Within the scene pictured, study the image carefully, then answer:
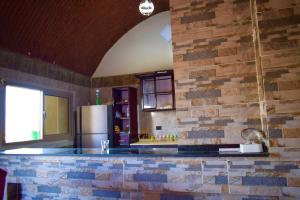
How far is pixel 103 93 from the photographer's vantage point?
562 cm

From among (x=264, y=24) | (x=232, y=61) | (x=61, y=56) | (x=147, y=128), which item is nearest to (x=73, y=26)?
(x=61, y=56)

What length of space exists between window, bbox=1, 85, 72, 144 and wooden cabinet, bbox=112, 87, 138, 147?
99 centimetres

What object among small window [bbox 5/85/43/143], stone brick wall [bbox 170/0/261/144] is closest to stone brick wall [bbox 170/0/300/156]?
stone brick wall [bbox 170/0/261/144]

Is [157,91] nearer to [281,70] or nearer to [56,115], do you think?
[56,115]

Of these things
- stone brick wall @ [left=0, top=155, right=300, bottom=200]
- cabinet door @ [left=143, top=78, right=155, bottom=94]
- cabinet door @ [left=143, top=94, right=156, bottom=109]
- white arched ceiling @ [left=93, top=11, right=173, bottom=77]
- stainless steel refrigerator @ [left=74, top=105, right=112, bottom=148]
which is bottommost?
stone brick wall @ [left=0, top=155, right=300, bottom=200]

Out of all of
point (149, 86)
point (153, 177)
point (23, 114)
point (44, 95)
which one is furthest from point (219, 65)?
point (23, 114)

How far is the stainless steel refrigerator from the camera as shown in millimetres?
4824

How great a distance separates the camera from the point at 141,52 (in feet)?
17.8

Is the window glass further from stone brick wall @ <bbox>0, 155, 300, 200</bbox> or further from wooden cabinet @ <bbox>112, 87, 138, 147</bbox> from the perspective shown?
stone brick wall @ <bbox>0, 155, 300, 200</bbox>

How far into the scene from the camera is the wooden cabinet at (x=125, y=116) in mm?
4918

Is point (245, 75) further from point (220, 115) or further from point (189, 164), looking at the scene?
point (189, 164)

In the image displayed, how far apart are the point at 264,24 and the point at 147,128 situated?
3.61 m

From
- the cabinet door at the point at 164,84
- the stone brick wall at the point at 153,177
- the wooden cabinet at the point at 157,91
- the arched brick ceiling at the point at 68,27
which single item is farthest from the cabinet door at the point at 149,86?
the stone brick wall at the point at 153,177

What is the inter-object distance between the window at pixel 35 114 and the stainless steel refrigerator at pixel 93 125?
0.29m
